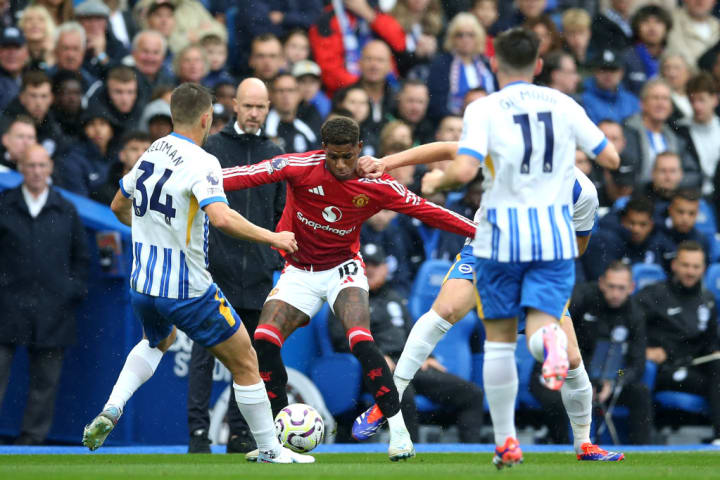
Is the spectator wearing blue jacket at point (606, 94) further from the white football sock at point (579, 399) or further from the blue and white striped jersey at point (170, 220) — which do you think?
the blue and white striped jersey at point (170, 220)

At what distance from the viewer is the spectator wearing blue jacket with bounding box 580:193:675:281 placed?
13102mm

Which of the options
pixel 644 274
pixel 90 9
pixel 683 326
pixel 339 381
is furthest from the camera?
pixel 90 9

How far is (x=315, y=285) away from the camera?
29.5 feet

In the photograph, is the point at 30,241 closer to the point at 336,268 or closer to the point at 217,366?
the point at 217,366

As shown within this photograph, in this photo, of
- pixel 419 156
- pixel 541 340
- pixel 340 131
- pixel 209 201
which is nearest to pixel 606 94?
pixel 340 131

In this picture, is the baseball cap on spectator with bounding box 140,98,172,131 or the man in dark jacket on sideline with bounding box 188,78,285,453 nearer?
the man in dark jacket on sideline with bounding box 188,78,285,453

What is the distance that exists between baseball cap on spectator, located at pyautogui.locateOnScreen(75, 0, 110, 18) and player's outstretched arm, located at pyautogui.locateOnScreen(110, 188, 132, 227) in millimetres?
6070

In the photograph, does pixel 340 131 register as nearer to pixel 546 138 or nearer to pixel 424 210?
pixel 424 210

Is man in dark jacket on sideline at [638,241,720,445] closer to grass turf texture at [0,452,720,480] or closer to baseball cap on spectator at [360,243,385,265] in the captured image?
baseball cap on spectator at [360,243,385,265]

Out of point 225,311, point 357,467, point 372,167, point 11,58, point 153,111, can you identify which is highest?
point 11,58

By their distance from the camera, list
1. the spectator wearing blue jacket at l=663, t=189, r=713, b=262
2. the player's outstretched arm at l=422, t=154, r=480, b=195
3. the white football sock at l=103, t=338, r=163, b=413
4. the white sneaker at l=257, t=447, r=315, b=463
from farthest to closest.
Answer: the spectator wearing blue jacket at l=663, t=189, r=713, b=262, the white football sock at l=103, t=338, r=163, b=413, the white sneaker at l=257, t=447, r=315, b=463, the player's outstretched arm at l=422, t=154, r=480, b=195

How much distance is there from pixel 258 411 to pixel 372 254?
3900mm

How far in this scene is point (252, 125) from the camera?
32.0 ft

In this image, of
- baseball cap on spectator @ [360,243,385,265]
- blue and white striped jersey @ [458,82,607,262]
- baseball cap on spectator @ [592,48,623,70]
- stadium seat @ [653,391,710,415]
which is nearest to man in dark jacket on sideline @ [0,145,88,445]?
baseball cap on spectator @ [360,243,385,265]
